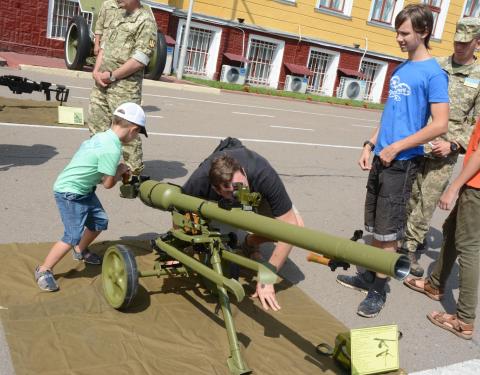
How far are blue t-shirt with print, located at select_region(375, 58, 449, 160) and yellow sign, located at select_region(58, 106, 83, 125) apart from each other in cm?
Answer: 591

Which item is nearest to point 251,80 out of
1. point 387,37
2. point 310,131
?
point 387,37

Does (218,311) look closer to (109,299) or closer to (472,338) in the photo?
(109,299)

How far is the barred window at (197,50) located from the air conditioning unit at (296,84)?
376cm

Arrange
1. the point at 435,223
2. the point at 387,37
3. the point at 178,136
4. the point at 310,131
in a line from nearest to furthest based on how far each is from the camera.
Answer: the point at 435,223 < the point at 178,136 < the point at 310,131 < the point at 387,37

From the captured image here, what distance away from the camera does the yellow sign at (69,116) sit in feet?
27.3

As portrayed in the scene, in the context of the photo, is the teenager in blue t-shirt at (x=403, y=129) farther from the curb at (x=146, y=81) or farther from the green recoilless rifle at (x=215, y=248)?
the curb at (x=146, y=81)

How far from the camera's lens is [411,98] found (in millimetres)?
3643

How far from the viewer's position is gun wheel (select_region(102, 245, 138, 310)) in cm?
324

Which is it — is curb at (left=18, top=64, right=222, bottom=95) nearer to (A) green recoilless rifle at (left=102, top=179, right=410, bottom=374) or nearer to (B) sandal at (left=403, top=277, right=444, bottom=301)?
(A) green recoilless rifle at (left=102, top=179, right=410, bottom=374)

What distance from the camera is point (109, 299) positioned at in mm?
3424

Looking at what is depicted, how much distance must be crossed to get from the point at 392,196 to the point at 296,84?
2017cm

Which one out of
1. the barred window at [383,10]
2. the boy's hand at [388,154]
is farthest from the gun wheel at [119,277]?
the barred window at [383,10]

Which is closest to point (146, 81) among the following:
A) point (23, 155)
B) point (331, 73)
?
point (23, 155)

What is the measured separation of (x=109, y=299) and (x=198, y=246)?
2.19 ft
